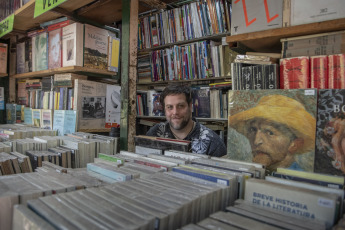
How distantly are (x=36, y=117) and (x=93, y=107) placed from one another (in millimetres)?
756

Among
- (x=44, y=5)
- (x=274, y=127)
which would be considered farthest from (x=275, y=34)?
(x=44, y=5)

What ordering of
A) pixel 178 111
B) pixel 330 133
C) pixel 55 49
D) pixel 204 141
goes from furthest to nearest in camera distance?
pixel 55 49, pixel 178 111, pixel 204 141, pixel 330 133

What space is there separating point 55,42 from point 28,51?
2.15ft

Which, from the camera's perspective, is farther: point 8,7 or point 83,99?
point 8,7

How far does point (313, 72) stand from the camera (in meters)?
0.94

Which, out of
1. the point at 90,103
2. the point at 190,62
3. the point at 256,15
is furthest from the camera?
the point at 190,62

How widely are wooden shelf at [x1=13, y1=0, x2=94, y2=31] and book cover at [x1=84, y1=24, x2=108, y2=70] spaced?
22 centimetres

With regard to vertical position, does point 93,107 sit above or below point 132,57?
below

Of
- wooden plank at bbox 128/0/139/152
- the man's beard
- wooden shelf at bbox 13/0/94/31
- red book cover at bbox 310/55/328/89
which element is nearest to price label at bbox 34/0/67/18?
wooden shelf at bbox 13/0/94/31

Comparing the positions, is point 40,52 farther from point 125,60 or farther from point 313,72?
point 313,72

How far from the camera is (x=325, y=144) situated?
89cm

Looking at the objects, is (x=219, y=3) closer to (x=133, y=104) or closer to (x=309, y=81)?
(x=133, y=104)

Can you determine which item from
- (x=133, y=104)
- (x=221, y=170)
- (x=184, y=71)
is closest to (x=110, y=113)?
(x=133, y=104)

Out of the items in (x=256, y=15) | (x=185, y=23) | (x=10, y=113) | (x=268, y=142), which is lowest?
(x=268, y=142)
